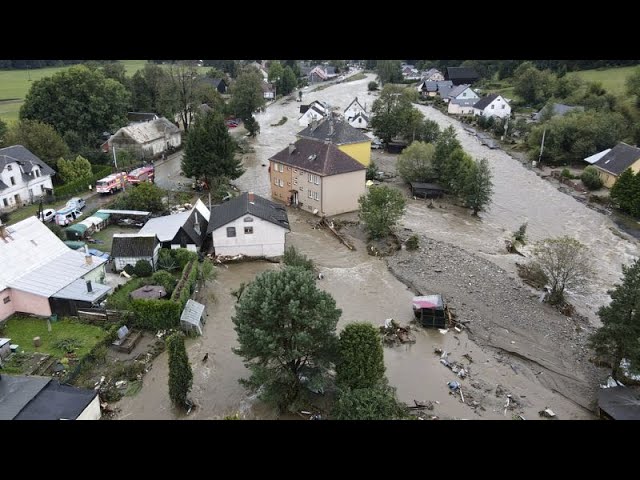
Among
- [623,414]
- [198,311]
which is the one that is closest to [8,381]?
[198,311]

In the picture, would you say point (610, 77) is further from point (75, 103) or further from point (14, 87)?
point (14, 87)

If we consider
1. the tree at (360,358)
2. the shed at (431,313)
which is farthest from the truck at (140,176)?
the tree at (360,358)

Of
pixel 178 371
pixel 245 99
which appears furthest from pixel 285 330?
pixel 245 99

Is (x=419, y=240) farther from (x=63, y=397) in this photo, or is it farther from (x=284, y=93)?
(x=284, y=93)

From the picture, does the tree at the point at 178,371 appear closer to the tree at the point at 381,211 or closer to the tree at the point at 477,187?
the tree at the point at 381,211

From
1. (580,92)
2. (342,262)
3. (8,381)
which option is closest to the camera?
(8,381)

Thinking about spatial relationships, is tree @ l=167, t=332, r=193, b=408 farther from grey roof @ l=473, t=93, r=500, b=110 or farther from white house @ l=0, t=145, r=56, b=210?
grey roof @ l=473, t=93, r=500, b=110
